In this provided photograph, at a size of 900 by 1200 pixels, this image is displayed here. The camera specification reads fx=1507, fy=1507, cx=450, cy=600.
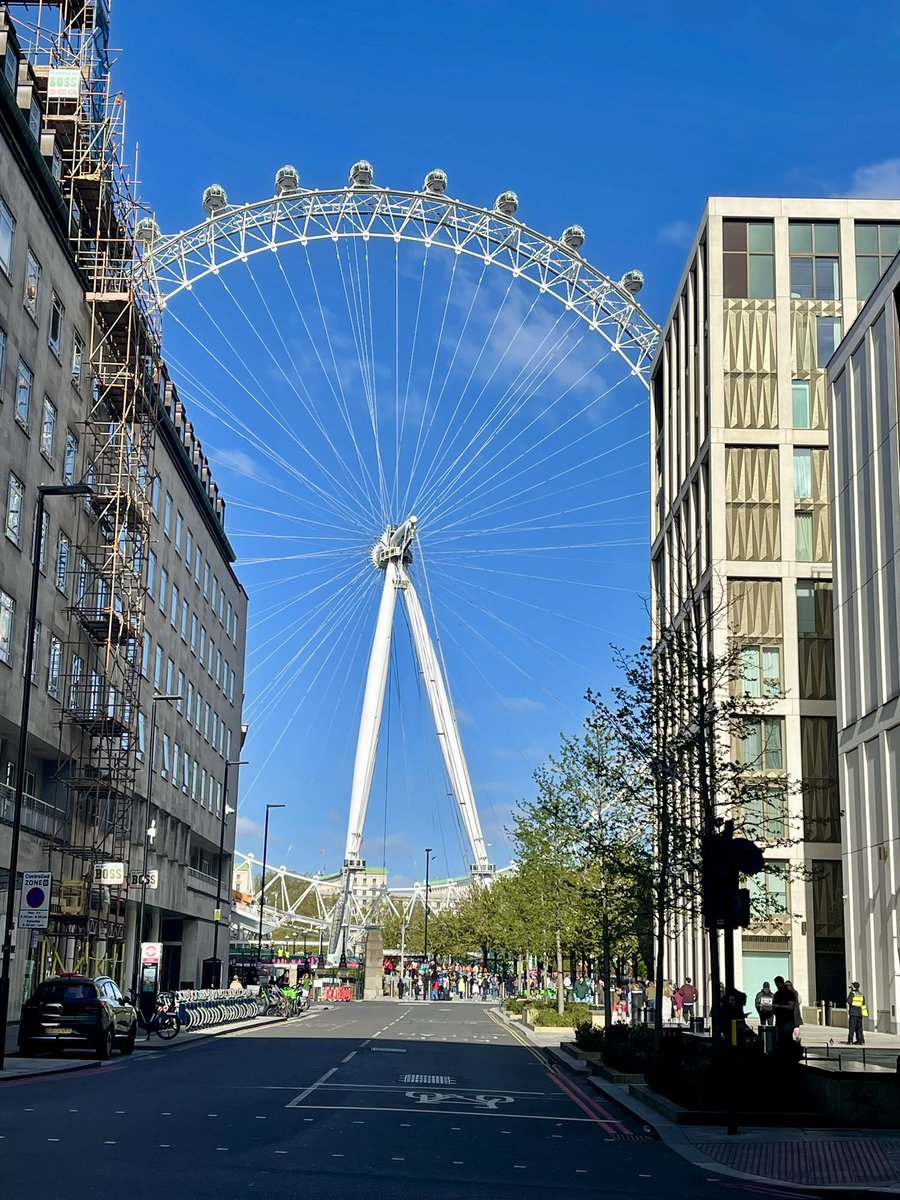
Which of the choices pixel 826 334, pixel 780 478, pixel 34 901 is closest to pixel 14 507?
pixel 34 901

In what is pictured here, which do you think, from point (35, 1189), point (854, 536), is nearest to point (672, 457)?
point (854, 536)

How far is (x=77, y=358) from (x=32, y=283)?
22.4 feet

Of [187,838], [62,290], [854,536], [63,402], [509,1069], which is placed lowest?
[509,1069]

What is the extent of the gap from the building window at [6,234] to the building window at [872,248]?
3924 cm

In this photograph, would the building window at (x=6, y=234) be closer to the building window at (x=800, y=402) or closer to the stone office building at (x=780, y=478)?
the stone office building at (x=780, y=478)

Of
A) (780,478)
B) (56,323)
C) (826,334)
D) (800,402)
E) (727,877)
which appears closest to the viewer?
(727,877)

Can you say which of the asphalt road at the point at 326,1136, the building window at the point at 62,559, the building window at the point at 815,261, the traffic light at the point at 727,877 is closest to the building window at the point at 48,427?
the building window at the point at 62,559

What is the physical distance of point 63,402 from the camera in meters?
52.2

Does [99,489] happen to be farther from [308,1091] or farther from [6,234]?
[308,1091]

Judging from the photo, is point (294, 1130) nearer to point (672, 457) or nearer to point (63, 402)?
point (63, 402)

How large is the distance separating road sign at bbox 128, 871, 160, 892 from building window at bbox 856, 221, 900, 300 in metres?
40.1

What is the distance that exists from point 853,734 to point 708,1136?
34471 millimetres

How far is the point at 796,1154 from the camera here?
55.9 feet

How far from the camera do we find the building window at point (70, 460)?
52875mm
